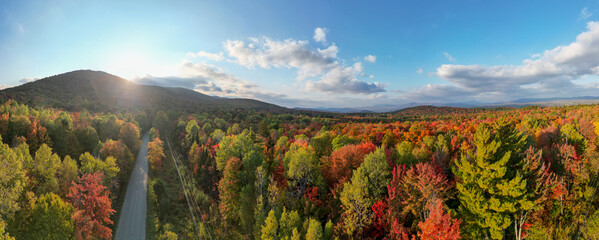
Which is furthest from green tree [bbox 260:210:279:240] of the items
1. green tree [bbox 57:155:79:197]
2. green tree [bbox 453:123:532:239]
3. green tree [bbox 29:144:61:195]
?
green tree [bbox 57:155:79:197]

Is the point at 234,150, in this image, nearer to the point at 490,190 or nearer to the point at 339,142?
the point at 339,142

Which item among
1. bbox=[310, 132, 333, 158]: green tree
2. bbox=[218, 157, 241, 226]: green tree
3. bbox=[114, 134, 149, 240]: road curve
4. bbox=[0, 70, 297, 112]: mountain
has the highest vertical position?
bbox=[0, 70, 297, 112]: mountain

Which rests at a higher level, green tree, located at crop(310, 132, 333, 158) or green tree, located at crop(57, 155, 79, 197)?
green tree, located at crop(310, 132, 333, 158)

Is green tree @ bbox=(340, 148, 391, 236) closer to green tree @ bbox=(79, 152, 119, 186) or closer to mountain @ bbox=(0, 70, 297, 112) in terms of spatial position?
green tree @ bbox=(79, 152, 119, 186)

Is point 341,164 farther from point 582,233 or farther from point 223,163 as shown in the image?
point 582,233

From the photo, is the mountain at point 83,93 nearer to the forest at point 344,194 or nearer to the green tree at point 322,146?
the forest at point 344,194

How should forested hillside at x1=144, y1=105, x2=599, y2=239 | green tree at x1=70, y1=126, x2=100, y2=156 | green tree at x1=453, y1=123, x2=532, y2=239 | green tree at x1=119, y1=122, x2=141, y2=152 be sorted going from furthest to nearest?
green tree at x1=119, y1=122, x2=141, y2=152
green tree at x1=70, y1=126, x2=100, y2=156
forested hillside at x1=144, y1=105, x2=599, y2=239
green tree at x1=453, y1=123, x2=532, y2=239

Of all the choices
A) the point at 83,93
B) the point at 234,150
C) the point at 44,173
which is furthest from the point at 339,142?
the point at 83,93

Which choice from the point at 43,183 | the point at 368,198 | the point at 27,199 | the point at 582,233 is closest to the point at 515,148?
the point at 582,233
